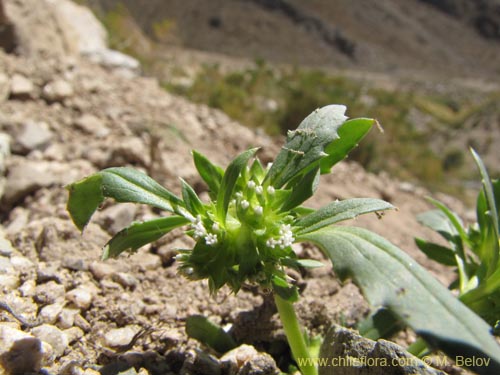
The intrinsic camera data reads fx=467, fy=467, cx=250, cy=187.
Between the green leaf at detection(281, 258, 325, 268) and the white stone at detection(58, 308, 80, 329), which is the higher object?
the green leaf at detection(281, 258, 325, 268)

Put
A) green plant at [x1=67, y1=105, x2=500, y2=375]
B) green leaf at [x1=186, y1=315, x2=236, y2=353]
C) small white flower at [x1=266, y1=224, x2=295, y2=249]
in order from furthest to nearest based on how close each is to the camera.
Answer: green leaf at [x1=186, y1=315, x2=236, y2=353], small white flower at [x1=266, y1=224, x2=295, y2=249], green plant at [x1=67, y1=105, x2=500, y2=375]

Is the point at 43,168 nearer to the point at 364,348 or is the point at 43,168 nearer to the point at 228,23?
the point at 364,348

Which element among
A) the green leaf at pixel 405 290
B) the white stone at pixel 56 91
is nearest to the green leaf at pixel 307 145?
the green leaf at pixel 405 290

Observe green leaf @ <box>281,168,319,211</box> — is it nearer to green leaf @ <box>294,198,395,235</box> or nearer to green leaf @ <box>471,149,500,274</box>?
green leaf @ <box>294,198,395,235</box>

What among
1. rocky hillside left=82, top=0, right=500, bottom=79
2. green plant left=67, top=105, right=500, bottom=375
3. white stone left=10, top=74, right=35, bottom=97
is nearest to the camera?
green plant left=67, top=105, right=500, bottom=375

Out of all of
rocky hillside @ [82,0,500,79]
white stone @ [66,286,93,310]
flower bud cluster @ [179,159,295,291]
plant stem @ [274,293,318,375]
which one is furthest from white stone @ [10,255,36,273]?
rocky hillside @ [82,0,500,79]

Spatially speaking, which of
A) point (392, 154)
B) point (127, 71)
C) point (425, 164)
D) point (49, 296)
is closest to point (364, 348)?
point (49, 296)

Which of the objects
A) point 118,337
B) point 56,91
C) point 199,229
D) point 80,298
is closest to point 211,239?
point 199,229
